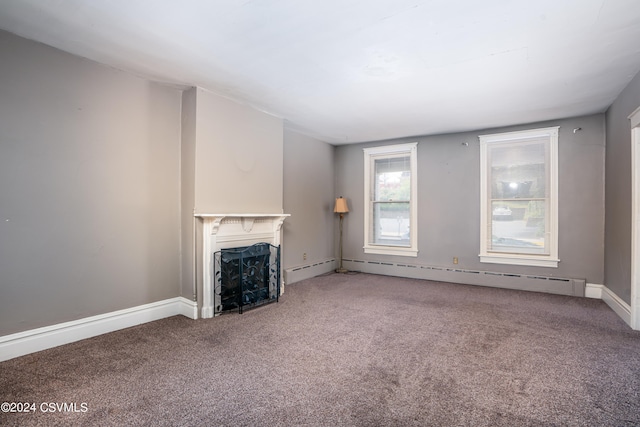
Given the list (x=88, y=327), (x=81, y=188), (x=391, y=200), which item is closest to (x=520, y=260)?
(x=391, y=200)

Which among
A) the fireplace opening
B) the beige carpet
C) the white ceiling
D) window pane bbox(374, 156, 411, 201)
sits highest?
the white ceiling

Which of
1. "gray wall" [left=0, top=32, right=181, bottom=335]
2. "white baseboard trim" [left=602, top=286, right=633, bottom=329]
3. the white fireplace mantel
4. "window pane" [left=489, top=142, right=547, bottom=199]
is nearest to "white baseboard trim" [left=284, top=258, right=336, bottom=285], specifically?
the white fireplace mantel

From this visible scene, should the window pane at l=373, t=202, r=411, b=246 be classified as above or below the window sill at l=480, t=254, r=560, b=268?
above

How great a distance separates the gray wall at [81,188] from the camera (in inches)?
96.2

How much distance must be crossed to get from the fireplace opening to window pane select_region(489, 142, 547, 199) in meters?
3.60

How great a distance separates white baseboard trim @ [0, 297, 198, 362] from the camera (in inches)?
95.6

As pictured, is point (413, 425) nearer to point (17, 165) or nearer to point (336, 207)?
point (17, 165)

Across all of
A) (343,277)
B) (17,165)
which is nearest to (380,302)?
(343,277)

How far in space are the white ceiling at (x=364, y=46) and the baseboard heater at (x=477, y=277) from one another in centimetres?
240

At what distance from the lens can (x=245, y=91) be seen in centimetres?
347

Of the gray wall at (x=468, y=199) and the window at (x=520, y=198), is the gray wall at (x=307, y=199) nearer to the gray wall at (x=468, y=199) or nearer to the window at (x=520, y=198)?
the gray wall at (x=468, y=199)

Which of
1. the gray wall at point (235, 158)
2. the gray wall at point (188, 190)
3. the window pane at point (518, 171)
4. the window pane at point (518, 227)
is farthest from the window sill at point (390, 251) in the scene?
the gray wall at point (188, 190)

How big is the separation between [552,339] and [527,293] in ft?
6.10

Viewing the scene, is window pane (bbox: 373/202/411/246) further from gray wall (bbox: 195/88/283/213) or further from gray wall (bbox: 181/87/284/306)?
gray wall (bbox: 181/87/284/306)
